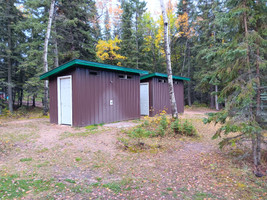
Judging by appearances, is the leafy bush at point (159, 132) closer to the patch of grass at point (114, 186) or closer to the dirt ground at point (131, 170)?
the dirt ground at point (131, 170)

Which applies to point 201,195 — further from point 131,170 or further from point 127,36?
point 127,36

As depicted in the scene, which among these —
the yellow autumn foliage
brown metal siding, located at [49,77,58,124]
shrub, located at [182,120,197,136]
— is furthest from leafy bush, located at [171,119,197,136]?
the yellow autumn foliage

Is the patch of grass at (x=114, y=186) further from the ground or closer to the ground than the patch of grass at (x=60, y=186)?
closer to the ground

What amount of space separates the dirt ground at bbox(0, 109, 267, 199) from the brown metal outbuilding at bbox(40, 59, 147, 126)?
7.99 feet

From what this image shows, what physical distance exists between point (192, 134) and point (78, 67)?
17.6 feet

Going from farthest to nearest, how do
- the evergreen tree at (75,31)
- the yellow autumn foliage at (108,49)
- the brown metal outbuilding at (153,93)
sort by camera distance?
the yellow autumn foliage at (108,49) → the evergreen tree at (75,31) → the brown metal outbuilding at (153,93)

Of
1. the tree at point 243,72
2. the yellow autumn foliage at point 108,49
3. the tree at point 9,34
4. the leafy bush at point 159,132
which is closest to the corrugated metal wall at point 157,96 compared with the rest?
the leafy bush at point 159,132

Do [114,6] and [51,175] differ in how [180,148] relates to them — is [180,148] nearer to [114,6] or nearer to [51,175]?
[51,175]

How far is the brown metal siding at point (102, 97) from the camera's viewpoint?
7387 mm

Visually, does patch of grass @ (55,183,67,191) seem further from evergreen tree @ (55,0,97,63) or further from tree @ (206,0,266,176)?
evergreen tree @ (55,0,97,63)

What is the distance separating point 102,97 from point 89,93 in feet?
2.42

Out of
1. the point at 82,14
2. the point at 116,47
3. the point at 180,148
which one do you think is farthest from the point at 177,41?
the point at 180,148

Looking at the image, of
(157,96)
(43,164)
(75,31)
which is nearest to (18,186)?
(43,164)

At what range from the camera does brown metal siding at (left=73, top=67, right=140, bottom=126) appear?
7387mm
